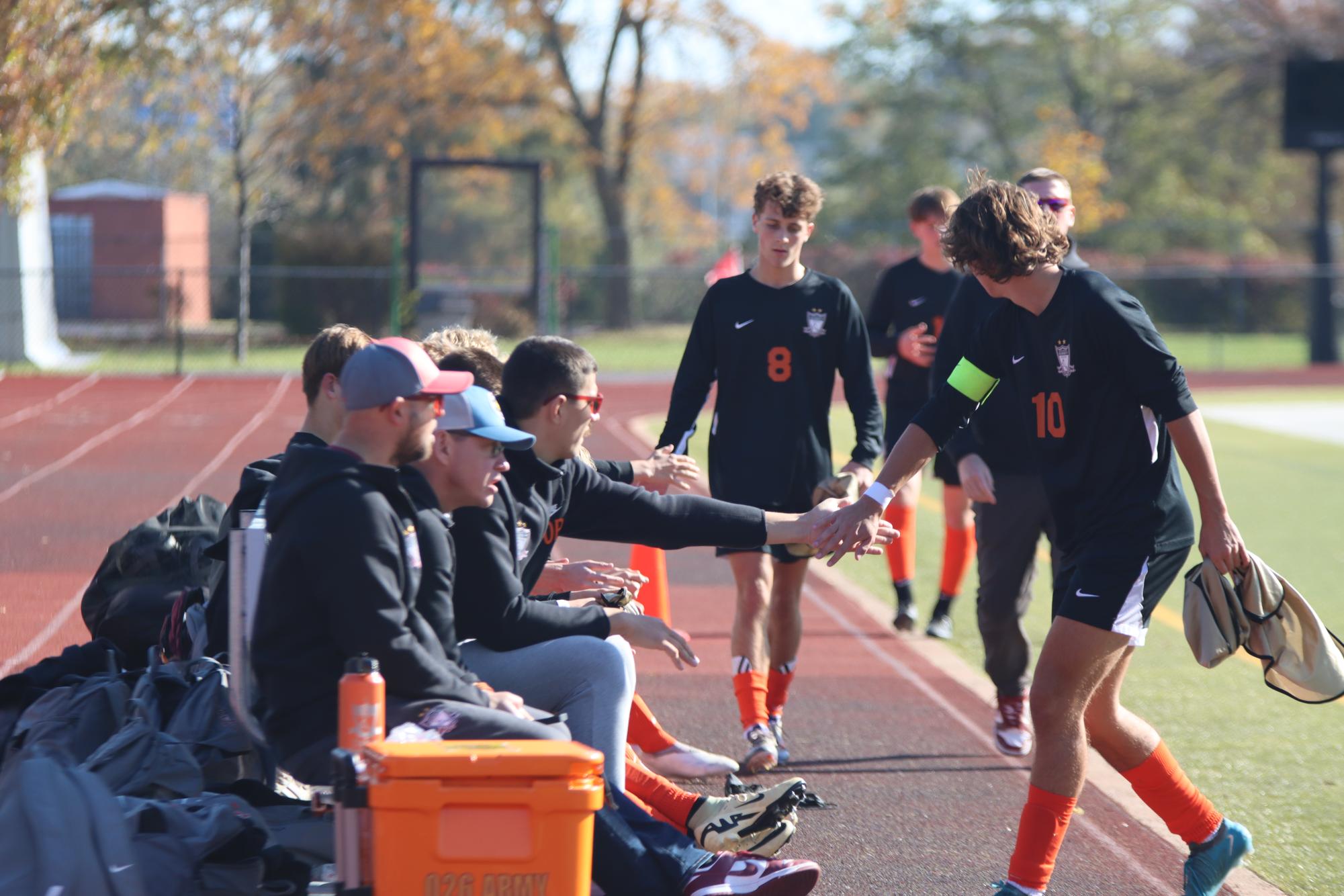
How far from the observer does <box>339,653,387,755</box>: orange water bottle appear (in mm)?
3193

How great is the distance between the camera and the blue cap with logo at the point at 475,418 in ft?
12.2

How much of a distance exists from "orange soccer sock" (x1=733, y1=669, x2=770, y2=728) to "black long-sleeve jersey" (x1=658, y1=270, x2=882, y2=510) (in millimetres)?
637

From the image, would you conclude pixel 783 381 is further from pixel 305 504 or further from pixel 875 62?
pixel 875 62

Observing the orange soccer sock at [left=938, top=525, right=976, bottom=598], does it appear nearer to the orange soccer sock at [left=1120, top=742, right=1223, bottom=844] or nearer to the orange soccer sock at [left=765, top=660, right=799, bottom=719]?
the orange soccer sock at [left=765, top=660, right=799, bottom=719]

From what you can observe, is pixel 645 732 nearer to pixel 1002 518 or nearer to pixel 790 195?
pixel 1002 518

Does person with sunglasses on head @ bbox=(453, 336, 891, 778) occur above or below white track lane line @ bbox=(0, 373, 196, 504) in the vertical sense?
above

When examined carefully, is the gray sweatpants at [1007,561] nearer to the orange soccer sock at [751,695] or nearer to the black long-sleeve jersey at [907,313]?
the orange soccer sock at [751,695]

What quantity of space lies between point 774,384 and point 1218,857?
94.1 inches

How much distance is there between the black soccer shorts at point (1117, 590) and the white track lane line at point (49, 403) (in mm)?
15074

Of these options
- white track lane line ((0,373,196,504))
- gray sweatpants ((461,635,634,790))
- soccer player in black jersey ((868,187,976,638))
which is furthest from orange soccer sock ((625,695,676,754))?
white track lane line ((0,373,196,504))

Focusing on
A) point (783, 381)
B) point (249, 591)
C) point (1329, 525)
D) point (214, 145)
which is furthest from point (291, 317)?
point (249, 591)

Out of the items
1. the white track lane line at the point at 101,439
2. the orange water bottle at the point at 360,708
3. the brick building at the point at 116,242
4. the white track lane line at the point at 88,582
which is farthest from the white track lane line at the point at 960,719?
the brick building at the point at 116,242

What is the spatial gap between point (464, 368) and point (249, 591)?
1.21 m

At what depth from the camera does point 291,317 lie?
29062mm
